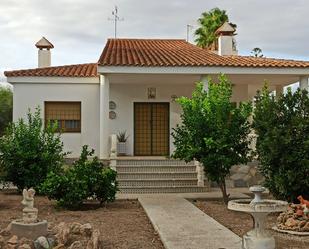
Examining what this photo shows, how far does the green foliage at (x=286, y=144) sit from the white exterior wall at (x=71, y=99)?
8701mm

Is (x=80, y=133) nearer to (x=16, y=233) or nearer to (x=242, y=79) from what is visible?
(x=242, y=79)

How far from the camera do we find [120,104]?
19312mm

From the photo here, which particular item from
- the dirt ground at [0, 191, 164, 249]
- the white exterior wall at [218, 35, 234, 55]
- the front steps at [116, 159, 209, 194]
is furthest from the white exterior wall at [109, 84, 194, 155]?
the dirt ground at [0, 191, 164, 249]

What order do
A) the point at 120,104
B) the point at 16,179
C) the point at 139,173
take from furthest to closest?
the point at 120,104 < the point at 139,173 < the point at 16,179

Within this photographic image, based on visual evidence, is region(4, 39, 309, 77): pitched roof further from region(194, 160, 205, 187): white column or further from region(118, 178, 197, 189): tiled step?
region(118, 178, 197, 189): tiled step

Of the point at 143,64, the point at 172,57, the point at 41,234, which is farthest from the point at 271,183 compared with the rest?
the point at 172,57

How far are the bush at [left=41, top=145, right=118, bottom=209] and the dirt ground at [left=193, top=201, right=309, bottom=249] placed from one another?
7.15ft

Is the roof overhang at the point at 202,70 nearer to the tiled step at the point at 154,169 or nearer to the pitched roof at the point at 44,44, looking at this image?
the tiled step at the point at 154,169

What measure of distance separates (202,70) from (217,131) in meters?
4.49

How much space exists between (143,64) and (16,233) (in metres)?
9.18

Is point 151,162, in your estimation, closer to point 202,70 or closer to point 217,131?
point 202,70

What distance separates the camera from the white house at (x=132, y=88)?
643 inches

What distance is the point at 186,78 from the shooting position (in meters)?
17.6

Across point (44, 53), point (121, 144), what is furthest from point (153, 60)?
point (44, 53)
